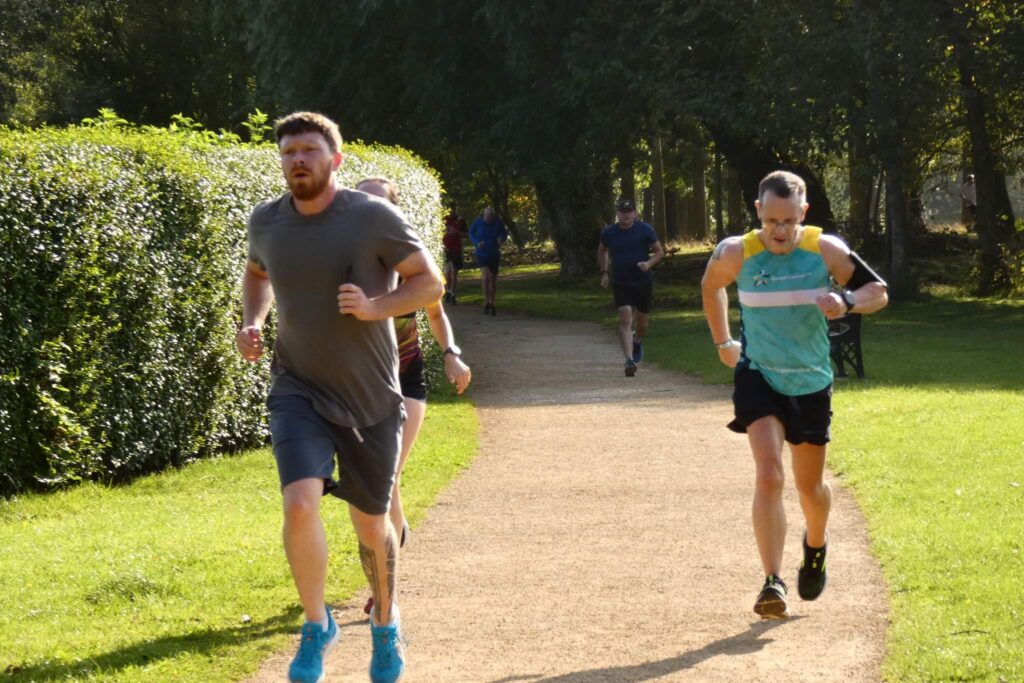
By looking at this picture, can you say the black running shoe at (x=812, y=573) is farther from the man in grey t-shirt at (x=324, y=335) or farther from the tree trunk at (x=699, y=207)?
the tree trunk at (x=699, y=207)

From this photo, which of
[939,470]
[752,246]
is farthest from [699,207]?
[752,246]

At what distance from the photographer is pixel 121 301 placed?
421 inches

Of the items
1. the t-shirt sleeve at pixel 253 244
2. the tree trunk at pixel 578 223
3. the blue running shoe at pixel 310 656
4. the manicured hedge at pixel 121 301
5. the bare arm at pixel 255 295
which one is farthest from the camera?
the tree trunk at pixel 578 223

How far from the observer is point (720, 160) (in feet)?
130

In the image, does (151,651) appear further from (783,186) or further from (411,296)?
(783,186)

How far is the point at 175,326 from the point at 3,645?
5.37 m

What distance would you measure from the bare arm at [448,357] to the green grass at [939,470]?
2025mm

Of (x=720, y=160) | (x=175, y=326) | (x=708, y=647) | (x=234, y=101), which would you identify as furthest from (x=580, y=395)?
(x=234, y=101)

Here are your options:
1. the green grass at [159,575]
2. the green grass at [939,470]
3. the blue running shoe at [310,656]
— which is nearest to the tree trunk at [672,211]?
the green grass at [939,470]

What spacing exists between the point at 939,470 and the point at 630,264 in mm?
7117

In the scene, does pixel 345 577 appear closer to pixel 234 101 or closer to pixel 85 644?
pixel 85 644

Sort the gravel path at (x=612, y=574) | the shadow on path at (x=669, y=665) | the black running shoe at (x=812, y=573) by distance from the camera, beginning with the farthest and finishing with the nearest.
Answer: the black running shoe at (x=812, y=573) → the gravel path at (x=612, y=574) → the shadow on path at (x=669, y=665)

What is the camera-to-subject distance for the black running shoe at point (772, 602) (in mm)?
6484

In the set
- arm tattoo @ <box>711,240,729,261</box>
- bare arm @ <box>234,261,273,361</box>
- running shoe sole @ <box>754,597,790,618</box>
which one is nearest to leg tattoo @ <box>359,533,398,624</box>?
bare arm @ <box>234,261,273,361</box>
